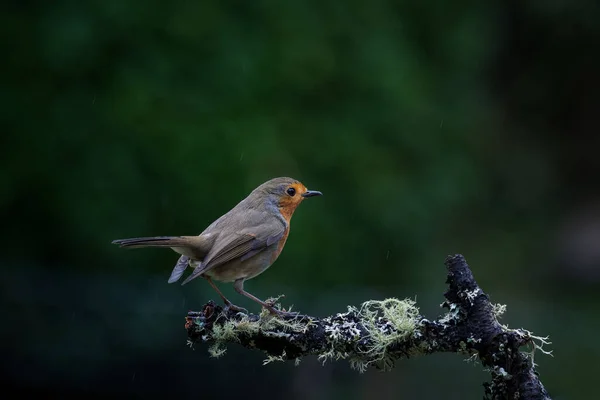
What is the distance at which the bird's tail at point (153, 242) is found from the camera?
10.6ft

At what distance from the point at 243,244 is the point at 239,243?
2 cm

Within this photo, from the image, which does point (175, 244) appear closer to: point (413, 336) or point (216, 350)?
point (216, 350)

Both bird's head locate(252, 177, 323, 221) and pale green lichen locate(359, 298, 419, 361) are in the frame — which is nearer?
pale green lichen locate(359, 298, 419, 361)

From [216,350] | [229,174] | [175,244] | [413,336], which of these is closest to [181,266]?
[175,244]

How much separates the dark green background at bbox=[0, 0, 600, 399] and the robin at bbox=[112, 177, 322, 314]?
1.88 metres

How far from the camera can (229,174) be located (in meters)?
7.67

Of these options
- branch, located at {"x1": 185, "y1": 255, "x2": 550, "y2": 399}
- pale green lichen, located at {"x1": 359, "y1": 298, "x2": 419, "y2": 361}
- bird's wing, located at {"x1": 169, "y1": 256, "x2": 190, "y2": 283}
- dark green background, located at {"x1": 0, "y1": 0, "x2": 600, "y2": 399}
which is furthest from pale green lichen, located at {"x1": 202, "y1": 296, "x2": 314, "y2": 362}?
dark green background, located at {"x1": 0, "y1": 0, "x2": 600, "y2": 399}

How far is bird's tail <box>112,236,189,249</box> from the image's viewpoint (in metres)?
3.22

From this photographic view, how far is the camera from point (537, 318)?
713cm

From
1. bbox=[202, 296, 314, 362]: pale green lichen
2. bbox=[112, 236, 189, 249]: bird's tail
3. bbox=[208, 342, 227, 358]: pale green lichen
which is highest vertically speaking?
bbox=[112, 236, 189, 249]: bird's tail

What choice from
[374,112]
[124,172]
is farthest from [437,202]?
[124,172]

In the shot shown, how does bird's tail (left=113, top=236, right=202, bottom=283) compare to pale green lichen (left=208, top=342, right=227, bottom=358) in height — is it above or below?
above

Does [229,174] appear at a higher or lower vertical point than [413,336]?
higher

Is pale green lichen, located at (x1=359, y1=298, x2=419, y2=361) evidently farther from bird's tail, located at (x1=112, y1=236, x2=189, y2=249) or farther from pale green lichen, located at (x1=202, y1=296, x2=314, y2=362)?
bird's tail, located at (x1=112, y1=236, x2=189, y2=249)
